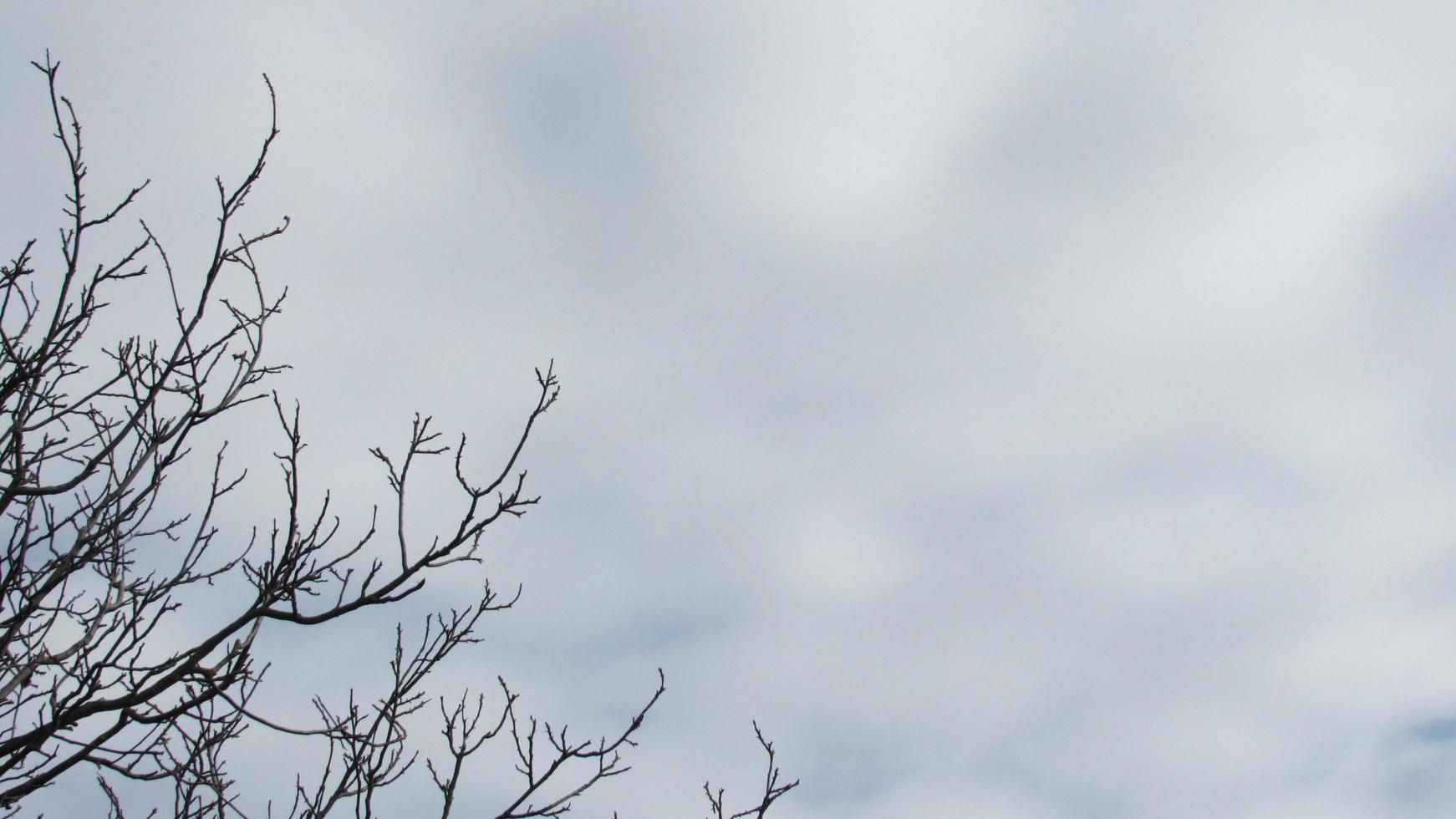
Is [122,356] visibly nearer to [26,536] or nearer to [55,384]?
[55,384]

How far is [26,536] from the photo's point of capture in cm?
457

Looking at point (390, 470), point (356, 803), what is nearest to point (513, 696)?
point (356, 803)

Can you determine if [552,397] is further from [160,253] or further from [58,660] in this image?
[58,660]

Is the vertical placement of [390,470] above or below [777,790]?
above

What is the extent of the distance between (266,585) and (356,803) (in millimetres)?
2240

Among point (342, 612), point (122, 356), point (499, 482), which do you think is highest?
point (122, 356)

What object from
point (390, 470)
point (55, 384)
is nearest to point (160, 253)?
point (55, 384)

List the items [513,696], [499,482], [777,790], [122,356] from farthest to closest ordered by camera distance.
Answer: [513,696] → [777,790] → [122,356] → [499,482]

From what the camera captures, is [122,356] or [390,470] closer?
[390,470]

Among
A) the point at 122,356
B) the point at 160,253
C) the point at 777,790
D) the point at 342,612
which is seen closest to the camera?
the point at 342,612

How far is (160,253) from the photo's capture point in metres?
4.41

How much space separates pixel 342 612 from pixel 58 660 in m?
1.46

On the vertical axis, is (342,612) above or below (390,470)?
below

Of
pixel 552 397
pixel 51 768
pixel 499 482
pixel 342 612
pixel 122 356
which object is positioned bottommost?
pixel 51 768
